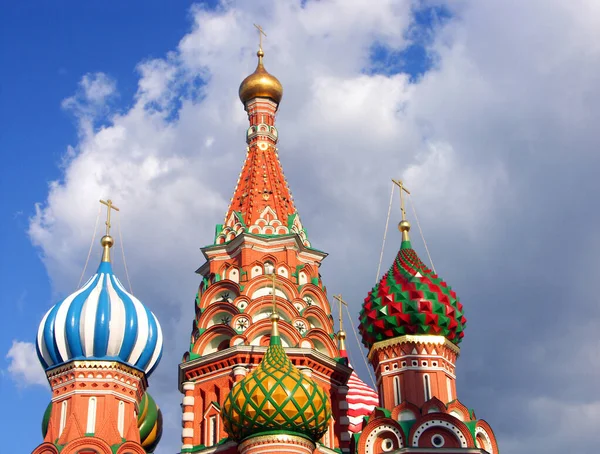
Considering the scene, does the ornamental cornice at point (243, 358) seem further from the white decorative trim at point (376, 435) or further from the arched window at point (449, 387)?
the arched window at point (449, 387)

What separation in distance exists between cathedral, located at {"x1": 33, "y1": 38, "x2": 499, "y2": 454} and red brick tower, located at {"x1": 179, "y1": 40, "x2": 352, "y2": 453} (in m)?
0.03

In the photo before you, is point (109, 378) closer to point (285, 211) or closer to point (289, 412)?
point (289, 412)

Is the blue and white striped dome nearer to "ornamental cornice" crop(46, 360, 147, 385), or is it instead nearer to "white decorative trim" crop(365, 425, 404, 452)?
"ornamental cornice" crop(46, 360, 147, 385)

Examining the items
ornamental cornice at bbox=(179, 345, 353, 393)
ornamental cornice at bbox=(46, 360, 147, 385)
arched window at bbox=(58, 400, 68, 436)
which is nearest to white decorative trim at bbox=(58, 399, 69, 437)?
arched window at bbox=(58, 400, 68, 436)

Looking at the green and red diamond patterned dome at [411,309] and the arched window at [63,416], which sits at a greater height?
the green and red diamond patterned dome at [411,309]

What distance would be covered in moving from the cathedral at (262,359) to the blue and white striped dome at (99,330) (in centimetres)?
3

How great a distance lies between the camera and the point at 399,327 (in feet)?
70.8

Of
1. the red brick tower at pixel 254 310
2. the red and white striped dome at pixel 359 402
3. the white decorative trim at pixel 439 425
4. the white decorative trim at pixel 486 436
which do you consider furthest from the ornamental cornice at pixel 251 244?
the white decorative trim at pixel 486 436

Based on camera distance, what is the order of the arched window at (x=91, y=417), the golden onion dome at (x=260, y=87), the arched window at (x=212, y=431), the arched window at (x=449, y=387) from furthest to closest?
the golden onion dome at (x=260, y=87) < the arched window at (x=212, y=431) < the arched window at (x=449, y=387) < the arched window at (x=91, y=417)

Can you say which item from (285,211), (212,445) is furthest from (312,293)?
(212,445)

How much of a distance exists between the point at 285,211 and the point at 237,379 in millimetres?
4990

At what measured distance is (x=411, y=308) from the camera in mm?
21531

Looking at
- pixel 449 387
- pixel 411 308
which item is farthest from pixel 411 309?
pixel 449 387

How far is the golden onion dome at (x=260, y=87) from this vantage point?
27078mm
